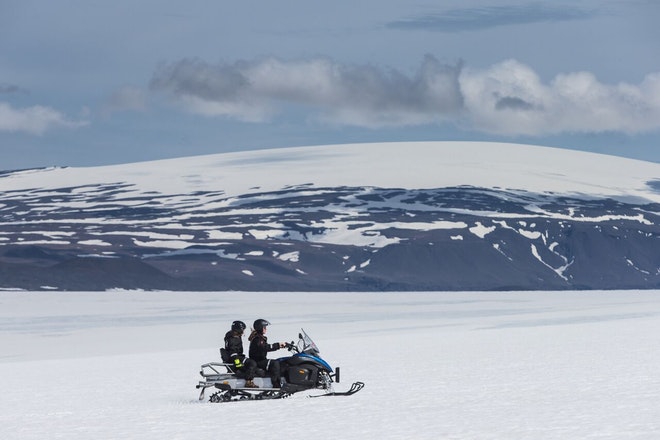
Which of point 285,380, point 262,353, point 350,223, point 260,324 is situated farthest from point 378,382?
point 350,223

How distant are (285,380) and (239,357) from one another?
71 centimetres

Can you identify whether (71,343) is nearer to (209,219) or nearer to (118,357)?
(118,357)

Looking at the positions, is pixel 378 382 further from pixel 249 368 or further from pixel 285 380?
pixel 249 368

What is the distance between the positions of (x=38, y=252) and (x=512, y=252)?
52.0 m

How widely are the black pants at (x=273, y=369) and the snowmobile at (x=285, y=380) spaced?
0.18 feet

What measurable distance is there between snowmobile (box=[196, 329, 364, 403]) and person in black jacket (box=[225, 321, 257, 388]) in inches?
2.2

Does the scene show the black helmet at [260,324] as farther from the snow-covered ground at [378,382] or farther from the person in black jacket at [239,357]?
the snow-covered ground at [378,382]

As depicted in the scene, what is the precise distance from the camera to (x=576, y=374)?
1828cm

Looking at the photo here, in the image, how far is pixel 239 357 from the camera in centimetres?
1655

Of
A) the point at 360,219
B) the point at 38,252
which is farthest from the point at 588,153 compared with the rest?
the point at 38,252

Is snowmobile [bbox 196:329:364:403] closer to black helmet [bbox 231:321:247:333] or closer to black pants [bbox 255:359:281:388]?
black pants [bbox 255:359:281:388]

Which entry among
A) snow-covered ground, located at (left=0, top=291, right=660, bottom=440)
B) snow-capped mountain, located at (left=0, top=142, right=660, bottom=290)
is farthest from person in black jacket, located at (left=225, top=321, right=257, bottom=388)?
snow-capped mountain, located at (left=0, top=142, right=660, bottom=290)

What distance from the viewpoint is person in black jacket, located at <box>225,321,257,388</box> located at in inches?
647

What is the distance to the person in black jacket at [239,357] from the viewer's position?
16438mm
